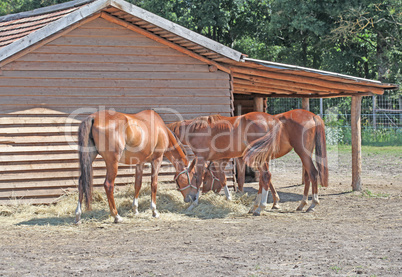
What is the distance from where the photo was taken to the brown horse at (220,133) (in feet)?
28.9

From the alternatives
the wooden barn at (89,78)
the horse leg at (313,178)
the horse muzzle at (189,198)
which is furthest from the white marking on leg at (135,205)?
the horse leg at (313,178)

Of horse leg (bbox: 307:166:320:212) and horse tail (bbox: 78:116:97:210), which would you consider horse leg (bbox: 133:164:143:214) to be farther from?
horse leg (bbox: 307:166:320:212)

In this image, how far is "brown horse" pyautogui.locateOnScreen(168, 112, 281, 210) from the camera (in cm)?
880

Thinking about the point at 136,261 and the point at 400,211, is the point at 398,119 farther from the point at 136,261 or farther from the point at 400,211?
the point at 136,261

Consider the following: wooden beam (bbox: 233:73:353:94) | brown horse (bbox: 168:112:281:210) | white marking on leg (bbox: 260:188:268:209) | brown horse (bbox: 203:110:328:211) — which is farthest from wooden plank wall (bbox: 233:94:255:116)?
white marking on leg (bbox: 260:188:268:209)

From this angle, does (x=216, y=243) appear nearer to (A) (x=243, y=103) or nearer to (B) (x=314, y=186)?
(B) (x=314, y=186)

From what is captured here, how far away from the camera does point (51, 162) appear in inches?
355

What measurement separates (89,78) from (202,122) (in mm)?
2274

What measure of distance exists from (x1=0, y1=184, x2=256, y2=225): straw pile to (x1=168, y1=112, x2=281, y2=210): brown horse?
0.47 metres

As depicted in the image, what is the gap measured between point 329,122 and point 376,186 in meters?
11.8

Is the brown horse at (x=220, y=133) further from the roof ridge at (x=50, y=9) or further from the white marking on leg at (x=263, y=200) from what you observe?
the roof ridge at (x=50, y=9)

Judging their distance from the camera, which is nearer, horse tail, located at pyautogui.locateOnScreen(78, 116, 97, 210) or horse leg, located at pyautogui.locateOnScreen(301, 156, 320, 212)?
horse tail, located at pyautogui.locateOnScreen(78, 116, 97, 210)

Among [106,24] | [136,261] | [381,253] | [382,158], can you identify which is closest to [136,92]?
[106,24]

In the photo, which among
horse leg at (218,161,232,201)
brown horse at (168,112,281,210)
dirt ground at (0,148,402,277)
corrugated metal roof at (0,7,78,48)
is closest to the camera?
dirt ground at (0,148,402,277)
